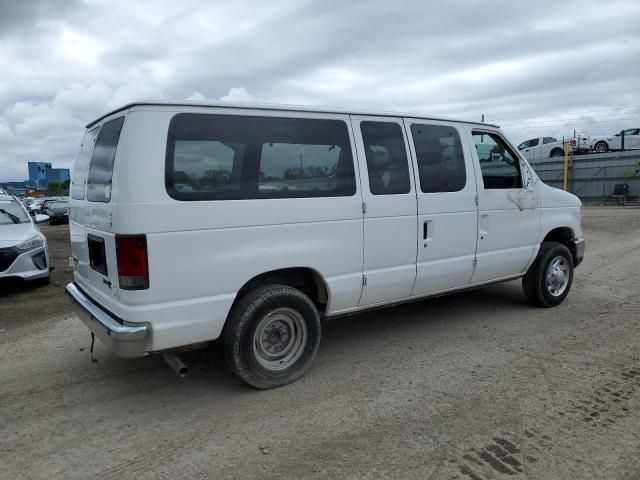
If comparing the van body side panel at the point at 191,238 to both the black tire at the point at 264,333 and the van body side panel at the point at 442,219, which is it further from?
the van body side panel at the point at 442,219

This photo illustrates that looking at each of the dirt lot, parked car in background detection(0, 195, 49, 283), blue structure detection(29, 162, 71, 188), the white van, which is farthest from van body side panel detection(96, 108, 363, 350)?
blue structure detection(29, 162, 71, 188)

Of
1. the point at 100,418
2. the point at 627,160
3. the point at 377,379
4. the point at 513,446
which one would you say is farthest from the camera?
the point at 627,160

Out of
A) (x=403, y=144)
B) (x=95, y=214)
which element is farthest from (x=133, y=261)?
(x=403, y=144)

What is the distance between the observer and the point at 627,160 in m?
23.2

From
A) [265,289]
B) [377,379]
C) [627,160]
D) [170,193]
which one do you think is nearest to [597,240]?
[377,379]

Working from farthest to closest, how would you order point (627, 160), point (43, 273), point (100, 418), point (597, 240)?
1. point (627, 160)
2. point (597, 240)
3. point (43, 273)
4. point (100, 418)

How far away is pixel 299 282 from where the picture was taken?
4.11 metres

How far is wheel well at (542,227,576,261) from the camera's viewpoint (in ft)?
19.9

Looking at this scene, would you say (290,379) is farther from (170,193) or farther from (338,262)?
(170,193)

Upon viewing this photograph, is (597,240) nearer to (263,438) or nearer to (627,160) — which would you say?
(263,438)

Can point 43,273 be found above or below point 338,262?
below

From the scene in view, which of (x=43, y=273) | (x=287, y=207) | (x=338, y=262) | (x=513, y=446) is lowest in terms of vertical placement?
(x=513, y=446)

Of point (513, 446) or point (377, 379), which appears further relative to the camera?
point (377, 379)

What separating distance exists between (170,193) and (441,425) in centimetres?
239
